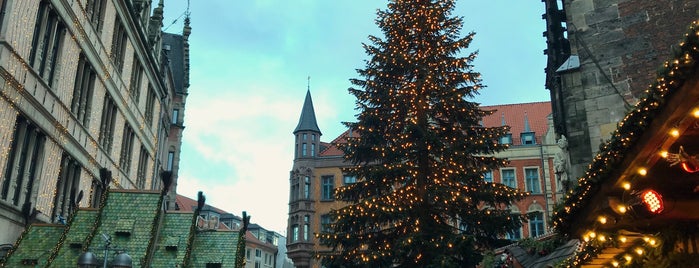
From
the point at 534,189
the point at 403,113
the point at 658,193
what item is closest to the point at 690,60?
the point at 658,193

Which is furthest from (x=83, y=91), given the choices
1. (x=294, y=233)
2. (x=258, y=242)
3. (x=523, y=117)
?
(x=258, y=242)

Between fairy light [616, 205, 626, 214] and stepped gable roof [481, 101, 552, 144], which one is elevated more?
stepped gable roof [481, 101, 552, 144]

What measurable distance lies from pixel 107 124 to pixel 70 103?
15.2ft

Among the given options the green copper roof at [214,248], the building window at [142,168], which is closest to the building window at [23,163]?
the green copper roof at [214,248]

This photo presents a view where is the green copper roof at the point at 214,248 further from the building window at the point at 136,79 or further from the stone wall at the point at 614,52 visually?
the building window at the point at 136,79

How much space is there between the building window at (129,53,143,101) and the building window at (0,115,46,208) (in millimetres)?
9880

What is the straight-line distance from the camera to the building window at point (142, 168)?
29578 mm

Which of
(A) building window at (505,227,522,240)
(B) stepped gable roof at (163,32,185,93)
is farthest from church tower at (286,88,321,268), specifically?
(A) building window at (505,227,522,240)

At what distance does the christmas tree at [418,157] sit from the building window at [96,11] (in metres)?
9.49

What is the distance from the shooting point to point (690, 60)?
4004mm

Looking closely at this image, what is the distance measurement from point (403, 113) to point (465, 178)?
3.10 metres

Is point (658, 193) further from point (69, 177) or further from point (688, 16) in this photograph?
point (69, 177)

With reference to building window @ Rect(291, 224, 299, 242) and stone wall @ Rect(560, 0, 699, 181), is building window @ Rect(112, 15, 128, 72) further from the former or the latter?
building window @ Rect(291, 224, 299, 242)

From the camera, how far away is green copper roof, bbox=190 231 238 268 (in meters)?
9.18
